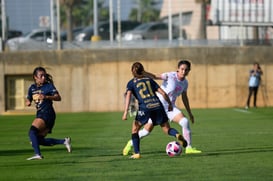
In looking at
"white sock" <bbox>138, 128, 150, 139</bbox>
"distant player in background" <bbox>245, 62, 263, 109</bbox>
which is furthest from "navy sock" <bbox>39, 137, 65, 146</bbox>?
"distant player in background" <bbox>245, 62, 263, 109</bbox>

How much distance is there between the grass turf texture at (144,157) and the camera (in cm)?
1219

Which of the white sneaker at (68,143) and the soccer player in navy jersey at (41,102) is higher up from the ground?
the soccer player in navy jersey at (41,102)

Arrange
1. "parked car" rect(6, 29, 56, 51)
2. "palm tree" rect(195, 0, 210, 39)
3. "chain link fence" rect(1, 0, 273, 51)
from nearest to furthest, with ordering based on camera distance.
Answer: "chain link fence" rect(1, 0, 273, 51) → "parked car" rect(6, 29, 56, 51) → "palm tree" rect(195, 0, 210, 39)

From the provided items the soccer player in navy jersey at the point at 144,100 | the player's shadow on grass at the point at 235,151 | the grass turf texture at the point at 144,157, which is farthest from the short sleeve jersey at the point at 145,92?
the player's shadow on grass at the point at 235,151

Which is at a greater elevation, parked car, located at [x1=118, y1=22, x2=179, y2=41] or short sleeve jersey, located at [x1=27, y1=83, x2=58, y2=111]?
parked car, located at [x1=118, y1=22, x2=179, y2=41]

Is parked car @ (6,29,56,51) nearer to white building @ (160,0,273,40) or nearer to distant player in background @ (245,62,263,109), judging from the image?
white building @ (160,0,273,40)

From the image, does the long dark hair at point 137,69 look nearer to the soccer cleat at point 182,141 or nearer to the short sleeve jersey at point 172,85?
the short sleeve jersey at point 172,85

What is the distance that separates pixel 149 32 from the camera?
45.1 m

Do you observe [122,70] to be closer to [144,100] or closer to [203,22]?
[203,22]

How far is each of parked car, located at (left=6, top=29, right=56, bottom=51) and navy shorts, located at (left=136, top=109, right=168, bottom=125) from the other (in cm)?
2408

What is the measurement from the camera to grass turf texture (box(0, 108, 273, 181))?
480 inches

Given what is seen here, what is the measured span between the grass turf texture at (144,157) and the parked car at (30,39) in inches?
555

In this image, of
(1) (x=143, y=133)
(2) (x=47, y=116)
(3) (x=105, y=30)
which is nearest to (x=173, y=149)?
(1) (x=143, y=133)

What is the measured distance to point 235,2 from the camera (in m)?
40.6
